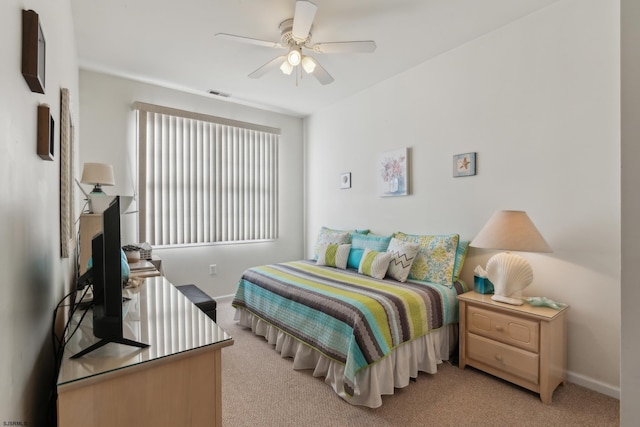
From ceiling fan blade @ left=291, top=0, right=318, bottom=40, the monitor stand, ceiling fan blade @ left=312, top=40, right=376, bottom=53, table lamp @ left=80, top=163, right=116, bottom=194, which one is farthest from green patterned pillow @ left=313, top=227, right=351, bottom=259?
the monitor stand

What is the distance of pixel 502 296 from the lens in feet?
7.69

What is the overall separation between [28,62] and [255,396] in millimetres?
2111

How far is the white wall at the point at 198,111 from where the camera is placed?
3486mm

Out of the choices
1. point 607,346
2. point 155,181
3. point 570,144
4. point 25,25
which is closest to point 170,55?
→ point 155,181

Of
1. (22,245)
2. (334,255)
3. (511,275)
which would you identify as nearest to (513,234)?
(511,275)

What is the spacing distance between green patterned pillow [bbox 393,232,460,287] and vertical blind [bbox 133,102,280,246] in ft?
8.03

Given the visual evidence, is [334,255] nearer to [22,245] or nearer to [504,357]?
[504,357]

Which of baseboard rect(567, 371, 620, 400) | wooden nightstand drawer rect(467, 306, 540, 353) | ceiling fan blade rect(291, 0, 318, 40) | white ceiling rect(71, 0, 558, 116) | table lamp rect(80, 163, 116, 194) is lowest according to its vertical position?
baseboard rect(567, 371, 620, 400)

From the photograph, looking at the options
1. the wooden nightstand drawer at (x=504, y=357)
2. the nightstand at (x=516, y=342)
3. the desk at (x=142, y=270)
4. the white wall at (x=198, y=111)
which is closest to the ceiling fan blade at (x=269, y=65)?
the white wall at (x=198, y=111)

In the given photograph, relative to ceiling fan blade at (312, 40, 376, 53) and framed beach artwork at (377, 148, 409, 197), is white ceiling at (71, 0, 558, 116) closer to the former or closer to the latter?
ceiling fan blade at (312, 40, 376, 53)

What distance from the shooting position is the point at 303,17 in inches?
82.8

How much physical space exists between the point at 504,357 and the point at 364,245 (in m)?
1.67

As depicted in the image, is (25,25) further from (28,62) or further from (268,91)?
(268,91)

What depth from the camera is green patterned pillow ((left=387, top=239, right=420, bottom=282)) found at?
2.88m
